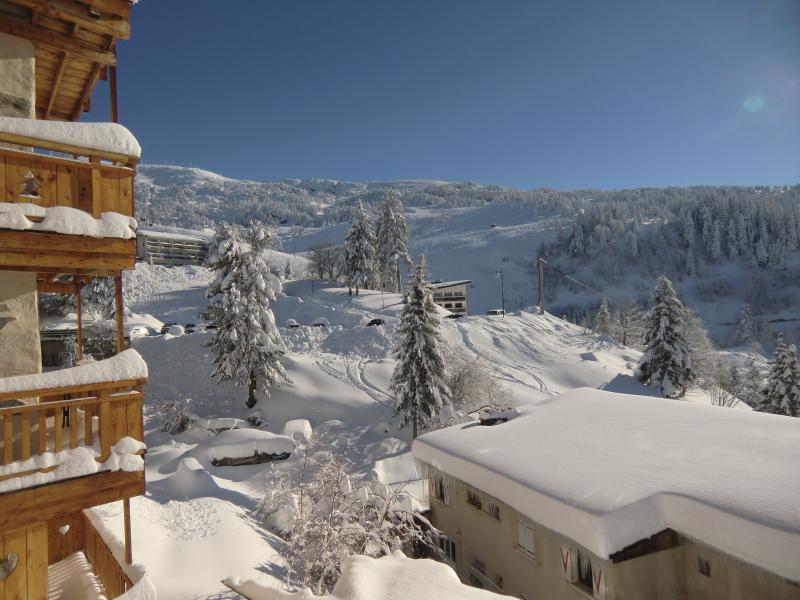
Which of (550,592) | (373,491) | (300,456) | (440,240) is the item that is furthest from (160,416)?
(440,240)

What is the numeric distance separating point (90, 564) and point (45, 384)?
214 inches

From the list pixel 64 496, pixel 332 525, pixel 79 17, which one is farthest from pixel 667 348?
pixel 79 17

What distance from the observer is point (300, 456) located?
2508cm

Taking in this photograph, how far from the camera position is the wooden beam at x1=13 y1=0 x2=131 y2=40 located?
641cm

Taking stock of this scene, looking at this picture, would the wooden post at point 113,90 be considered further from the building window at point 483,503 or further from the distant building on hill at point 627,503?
the building window at point 483,503

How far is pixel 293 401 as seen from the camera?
33875mm

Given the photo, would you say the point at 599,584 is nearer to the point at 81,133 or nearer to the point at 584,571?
the point at 584,571

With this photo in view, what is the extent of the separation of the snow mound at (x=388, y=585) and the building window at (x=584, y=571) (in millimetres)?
5725

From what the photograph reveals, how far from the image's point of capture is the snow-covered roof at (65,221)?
544 centimetres

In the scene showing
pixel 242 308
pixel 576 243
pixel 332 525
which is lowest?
pixel 332 525

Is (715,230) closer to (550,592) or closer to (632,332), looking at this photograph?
(632,332)

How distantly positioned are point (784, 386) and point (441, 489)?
31.3m

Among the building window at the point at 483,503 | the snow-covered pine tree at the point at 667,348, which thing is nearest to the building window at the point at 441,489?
the building window at the point at 483,503

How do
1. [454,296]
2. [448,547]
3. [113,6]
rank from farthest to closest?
[454,296]
[448,547]
[113,6]
